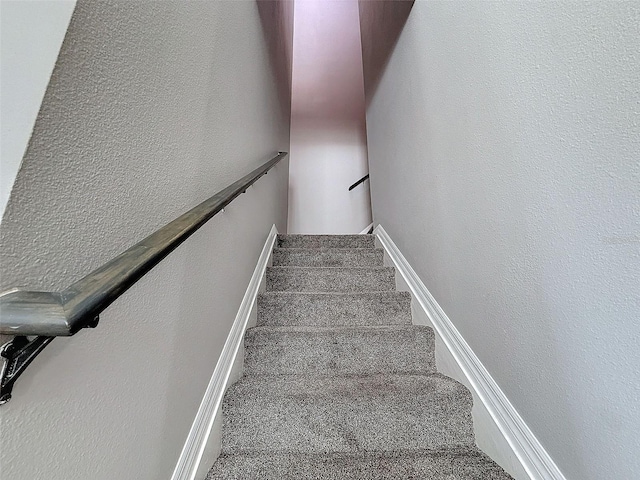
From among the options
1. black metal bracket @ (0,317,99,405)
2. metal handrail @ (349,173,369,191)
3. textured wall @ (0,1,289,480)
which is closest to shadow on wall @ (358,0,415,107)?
metal handrail @ (349,173,369,191)

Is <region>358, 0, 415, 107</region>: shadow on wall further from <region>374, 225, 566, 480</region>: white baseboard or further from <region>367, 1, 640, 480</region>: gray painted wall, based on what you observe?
<region>374, 225, 566, 480</region>: white baseboard

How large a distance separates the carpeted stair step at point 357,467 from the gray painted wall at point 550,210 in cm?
25

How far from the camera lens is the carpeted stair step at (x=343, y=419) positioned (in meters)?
1.08

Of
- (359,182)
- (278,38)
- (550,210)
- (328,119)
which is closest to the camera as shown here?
(550,210)

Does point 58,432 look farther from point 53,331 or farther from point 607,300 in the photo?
point 607,300

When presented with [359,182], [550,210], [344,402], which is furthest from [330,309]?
[359,182]

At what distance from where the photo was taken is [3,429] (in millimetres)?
385

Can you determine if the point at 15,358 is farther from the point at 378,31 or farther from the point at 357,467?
the point at 378,31

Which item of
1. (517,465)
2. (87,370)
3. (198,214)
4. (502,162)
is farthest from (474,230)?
(87,370)

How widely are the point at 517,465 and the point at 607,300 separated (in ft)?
1.96

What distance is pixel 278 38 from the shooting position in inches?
94.1

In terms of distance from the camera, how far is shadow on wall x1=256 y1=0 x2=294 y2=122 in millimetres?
1892

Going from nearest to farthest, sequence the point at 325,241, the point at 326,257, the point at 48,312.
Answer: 1. the point at 48,312
2. the point at 326,257
3. the point at 325,241

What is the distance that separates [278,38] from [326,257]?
1729 mm
